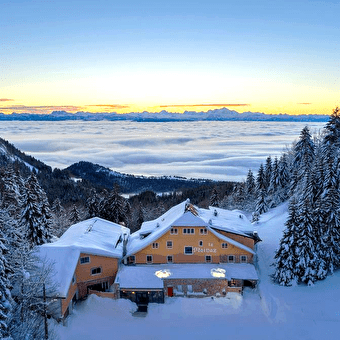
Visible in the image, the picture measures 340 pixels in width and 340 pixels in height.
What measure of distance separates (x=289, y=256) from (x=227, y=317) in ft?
29.4

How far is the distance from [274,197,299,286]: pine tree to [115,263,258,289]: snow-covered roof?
2.57 meters

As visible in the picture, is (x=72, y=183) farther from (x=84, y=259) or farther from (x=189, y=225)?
(x=189, y=225)

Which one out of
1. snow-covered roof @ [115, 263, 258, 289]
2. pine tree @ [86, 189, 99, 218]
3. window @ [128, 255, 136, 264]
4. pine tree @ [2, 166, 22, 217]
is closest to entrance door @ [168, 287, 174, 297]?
snow-covered roof @ [115, 263, 258, 289]

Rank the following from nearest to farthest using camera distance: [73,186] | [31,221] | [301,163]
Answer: [31,221], [301,163], [73,186]

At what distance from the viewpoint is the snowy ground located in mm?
25297

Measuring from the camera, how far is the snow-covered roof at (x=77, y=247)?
94.0 ft

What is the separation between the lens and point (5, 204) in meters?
41.4

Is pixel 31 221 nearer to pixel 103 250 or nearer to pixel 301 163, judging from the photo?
pixel 103 250

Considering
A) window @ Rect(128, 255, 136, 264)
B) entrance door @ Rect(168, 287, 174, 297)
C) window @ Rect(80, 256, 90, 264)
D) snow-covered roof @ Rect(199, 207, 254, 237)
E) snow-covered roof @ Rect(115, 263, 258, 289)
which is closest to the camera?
snow-covered roof @ Rect(115, 263, 258, 289)

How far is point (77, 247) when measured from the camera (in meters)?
31.6

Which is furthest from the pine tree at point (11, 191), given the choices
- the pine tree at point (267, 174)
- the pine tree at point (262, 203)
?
the pine tree at point (267, 174)

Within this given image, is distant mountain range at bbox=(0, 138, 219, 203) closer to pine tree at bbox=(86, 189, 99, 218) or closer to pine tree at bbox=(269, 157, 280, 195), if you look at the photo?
pine tree at bbox=(86, 189, 99, 218)

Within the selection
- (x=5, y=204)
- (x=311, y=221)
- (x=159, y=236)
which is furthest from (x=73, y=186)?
(x=311, y=221)

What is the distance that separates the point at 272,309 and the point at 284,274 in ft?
14.8
